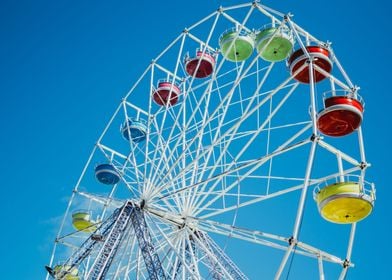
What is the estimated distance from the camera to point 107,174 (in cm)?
2420

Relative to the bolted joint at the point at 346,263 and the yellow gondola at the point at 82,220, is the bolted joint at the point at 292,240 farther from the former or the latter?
the yellow gondola at the point at 82,220

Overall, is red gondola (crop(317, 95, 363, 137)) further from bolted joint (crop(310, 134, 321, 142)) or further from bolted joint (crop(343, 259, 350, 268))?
bolted joint (crop(343, 259, 350, 268))

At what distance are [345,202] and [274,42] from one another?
724 cm

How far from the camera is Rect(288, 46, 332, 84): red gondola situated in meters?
16.8

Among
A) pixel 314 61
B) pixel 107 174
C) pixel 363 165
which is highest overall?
pixel 107 174

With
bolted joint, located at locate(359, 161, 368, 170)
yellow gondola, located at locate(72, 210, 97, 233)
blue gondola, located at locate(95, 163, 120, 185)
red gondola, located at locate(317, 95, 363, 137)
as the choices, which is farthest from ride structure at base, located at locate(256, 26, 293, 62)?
yellow gondola, located at locate(72, 210, 97, 233)

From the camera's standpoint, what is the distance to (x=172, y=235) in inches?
789

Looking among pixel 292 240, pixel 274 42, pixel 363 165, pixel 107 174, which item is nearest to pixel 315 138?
pixel 292 240

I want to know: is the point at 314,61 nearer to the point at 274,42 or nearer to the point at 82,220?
the point at 274,42

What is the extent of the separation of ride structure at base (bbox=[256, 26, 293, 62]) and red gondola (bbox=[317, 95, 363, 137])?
447 cm

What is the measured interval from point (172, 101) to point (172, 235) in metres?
6.92

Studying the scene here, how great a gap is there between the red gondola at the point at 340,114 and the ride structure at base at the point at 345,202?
1.78m

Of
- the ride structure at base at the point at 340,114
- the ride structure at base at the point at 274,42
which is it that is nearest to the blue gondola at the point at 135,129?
the ride structure at base at the point at 274,42

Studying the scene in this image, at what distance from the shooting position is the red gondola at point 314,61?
16.8 m
